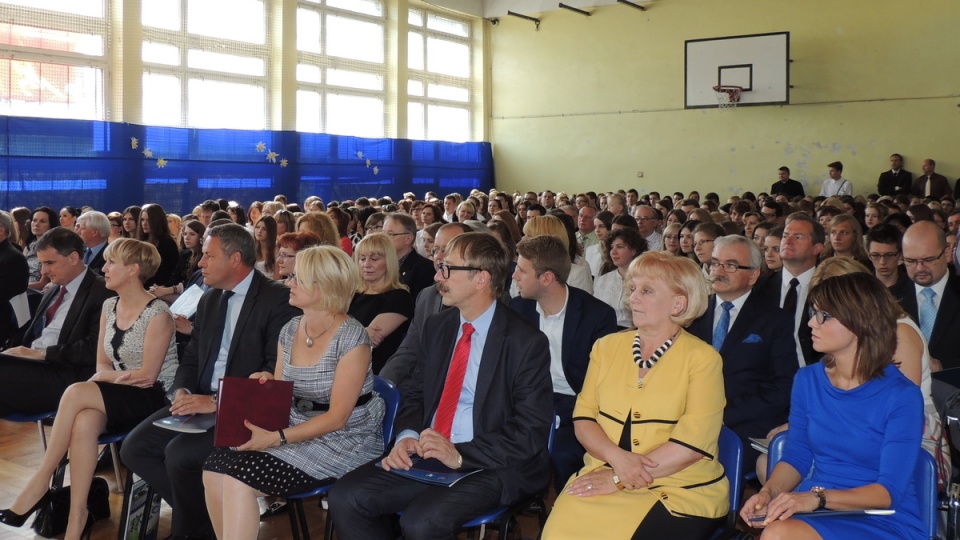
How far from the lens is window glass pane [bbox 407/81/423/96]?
1820 centimetres

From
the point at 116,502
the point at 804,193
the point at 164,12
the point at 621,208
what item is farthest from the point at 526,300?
the point at 804,193

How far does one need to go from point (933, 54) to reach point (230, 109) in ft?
39.7

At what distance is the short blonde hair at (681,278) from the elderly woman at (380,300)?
1.87 m

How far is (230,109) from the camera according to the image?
14891 millimetres

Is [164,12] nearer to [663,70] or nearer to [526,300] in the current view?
[663,70]

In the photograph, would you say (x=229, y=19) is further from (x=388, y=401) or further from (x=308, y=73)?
(x=388, y=401)

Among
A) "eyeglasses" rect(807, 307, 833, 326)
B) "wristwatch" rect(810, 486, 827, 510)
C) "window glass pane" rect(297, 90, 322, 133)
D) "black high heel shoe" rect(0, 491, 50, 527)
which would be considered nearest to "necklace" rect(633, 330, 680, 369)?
"eyeglasses" rect(807, 307, 833, 326)

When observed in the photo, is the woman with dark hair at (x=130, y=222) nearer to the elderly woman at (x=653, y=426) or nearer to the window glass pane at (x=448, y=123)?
the elderly woman at (x=653, y=426)

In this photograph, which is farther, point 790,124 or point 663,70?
point 663,70

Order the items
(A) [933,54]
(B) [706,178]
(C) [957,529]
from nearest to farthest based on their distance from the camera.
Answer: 1. (C) [957,529]
2. (A) [933,54]
3. (B) [706,178]

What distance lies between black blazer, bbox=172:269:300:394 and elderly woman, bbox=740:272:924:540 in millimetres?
2061

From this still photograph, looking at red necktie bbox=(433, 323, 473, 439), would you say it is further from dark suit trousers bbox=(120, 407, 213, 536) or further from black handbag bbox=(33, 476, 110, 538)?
black handbag bbox=(33, 476, 110, 538)

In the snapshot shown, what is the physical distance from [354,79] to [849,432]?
51.3 feet

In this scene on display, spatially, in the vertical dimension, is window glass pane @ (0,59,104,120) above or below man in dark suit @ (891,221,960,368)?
above
